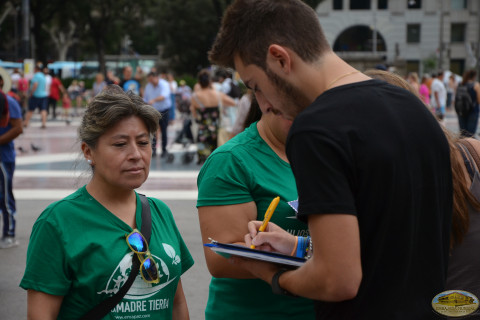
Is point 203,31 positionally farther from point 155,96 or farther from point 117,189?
point 117,189

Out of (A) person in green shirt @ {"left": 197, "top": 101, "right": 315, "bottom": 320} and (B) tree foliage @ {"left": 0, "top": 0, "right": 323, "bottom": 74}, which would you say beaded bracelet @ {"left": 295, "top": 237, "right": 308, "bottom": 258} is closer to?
(A) person in green shirt @ {"left": 197, "top": 101, "right": 315, "bottom": 320}

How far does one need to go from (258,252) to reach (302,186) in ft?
0.94

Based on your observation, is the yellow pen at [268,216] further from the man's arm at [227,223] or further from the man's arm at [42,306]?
the man's arm at [42,306]

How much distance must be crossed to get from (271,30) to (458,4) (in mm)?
82067

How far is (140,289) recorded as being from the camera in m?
2.57

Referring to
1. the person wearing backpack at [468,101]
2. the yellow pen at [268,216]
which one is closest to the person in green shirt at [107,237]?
the yellow pen at [268,216]

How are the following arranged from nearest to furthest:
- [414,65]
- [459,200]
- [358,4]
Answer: [459,200]
[414,65]
[358,4]

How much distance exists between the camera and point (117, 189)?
8.90ft

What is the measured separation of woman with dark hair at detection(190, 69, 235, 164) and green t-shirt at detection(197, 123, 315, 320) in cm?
1058

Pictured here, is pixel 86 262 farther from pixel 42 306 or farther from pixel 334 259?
pixel 334 259

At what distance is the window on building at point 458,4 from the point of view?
78.1m

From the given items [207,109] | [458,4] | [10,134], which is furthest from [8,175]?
[458,4]

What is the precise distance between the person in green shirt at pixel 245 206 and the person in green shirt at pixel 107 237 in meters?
0.23

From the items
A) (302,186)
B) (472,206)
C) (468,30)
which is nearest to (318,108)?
(302,186)
